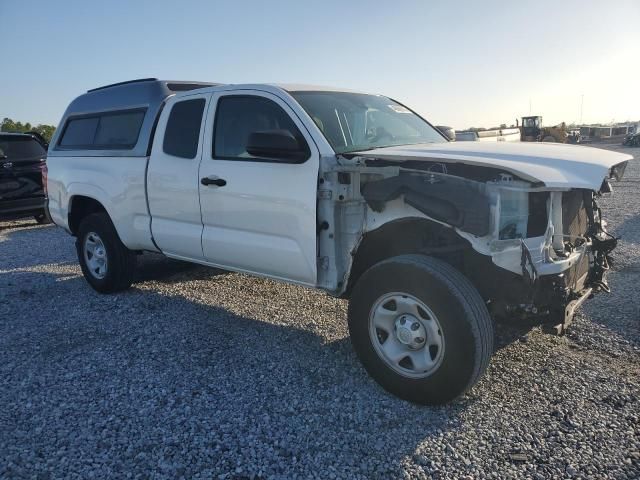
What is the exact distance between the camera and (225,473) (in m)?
2.61

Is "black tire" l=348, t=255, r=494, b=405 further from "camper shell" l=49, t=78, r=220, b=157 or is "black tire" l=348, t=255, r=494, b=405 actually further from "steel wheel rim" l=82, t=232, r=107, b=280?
"steel wheel rim" l=82, t=232, r=107, b=280

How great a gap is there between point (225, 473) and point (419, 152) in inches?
88.0

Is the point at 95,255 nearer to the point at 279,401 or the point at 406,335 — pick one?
the point at 279,401

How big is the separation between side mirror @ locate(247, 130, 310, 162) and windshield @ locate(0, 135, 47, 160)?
27.3ft

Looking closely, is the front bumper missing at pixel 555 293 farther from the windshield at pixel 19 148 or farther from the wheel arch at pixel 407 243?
the windshield at pixel 19 148

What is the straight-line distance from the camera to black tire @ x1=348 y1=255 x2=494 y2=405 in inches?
117

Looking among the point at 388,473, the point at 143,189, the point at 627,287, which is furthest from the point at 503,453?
the point at 143,189

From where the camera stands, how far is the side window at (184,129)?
4.53m

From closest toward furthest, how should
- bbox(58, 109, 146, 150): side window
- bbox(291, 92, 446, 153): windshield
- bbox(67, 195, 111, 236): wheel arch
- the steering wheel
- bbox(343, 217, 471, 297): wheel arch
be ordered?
bbox(343, 217, 471, 297): wheel arch < bbox(291, 92, 446, 153): windshield < the steering wheel < bbox(58, 109, 146, 150): side window < bbox(67, 195, 111, 236): wheel arch

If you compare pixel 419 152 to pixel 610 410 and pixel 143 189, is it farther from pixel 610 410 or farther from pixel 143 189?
pixel 143 189

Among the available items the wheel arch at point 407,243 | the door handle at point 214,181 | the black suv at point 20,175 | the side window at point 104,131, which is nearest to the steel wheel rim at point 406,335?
the wheel arch at point 407,243

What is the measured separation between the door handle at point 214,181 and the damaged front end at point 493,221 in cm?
103

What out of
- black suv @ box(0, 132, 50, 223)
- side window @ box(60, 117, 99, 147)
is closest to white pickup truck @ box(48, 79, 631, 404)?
side window @ box(60, 117, 99, 147)

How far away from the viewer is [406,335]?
10.6 feet
